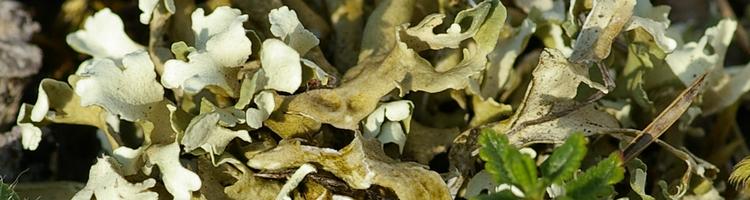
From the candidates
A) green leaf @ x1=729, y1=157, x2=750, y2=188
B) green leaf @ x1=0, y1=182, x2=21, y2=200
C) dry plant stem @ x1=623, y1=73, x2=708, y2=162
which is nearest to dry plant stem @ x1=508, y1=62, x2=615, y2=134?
dry plant stem @ x1=623, y1=73, x2=708, y2=162

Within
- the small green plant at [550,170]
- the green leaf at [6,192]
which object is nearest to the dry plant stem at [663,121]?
the small green plant at [550,170]

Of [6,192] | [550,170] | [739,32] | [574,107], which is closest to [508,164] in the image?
[550,170]

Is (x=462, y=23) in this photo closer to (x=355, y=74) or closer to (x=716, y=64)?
(x=355, y=74)

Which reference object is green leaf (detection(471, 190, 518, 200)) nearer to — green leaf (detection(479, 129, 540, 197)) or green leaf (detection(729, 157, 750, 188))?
green leaf (detection(479, 129, 540, 197))

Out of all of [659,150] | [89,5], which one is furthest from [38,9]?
[659,150]

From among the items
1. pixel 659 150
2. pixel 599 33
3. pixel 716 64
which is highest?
pixel 599 33
